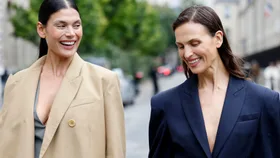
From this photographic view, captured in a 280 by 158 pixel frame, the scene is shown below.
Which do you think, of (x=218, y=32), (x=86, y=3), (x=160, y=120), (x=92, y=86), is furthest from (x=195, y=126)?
(x=86, y=3)

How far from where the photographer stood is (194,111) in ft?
12.6

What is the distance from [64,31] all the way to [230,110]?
1214mm

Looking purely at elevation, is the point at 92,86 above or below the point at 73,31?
below

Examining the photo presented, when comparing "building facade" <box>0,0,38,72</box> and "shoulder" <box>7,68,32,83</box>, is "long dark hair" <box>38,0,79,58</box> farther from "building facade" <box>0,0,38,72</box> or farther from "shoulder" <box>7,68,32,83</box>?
"building facade" <box>0,0,38,72</box>

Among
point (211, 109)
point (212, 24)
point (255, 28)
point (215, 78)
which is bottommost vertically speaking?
point (255, 28)

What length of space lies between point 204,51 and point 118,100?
2.47 ft

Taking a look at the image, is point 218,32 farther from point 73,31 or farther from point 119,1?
point 119,1

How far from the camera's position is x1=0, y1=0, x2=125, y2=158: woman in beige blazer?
4.17m

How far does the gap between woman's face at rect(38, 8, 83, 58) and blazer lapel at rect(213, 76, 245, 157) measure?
1.07m

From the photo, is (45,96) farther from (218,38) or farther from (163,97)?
(218,38)

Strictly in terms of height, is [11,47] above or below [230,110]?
below

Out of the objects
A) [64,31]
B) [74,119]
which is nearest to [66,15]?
[64,31]

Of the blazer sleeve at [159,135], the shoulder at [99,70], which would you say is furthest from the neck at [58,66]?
the blazer sleeve at [159,135]

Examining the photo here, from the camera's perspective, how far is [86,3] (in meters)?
34.0
